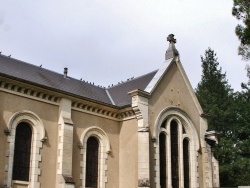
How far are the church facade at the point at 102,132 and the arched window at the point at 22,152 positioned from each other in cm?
5

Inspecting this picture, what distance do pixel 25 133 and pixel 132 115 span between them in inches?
252

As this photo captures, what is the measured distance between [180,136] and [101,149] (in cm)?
503

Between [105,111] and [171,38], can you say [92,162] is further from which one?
[171,38]

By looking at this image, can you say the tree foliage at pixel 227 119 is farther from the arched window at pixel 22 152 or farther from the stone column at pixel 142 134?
the arched window at pixel 22 152

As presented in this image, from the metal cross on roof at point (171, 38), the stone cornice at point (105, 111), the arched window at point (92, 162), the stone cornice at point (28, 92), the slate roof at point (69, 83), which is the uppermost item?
the metal cross on roof at point (171, 38)

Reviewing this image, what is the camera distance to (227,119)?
39.5m

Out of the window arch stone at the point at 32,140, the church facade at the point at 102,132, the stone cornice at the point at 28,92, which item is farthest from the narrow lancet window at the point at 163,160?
the window arch stone at the point at 32,140

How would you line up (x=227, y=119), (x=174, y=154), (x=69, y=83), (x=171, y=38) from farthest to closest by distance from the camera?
(x=227, y=119), (x=171, y=38), (x=69, y=83), (x=174, y=154)

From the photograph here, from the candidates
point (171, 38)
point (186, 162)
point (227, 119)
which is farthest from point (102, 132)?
point (227, 119)

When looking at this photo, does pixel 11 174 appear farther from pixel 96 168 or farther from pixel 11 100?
pixel 96 168

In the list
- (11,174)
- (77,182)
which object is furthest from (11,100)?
(77,182)

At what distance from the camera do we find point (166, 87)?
80.8 ft

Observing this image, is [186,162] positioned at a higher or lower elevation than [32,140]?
lower

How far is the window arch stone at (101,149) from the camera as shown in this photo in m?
21.9
